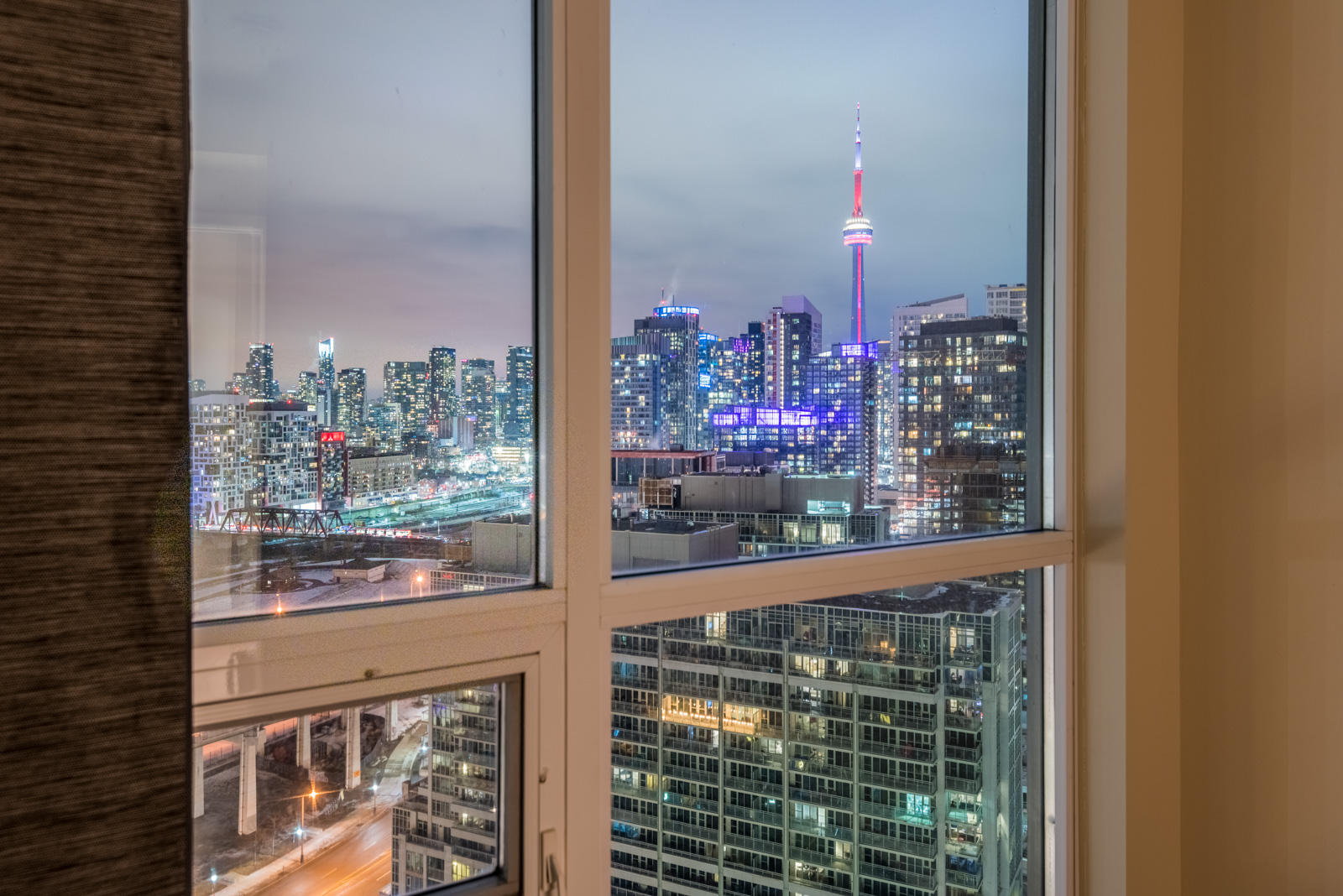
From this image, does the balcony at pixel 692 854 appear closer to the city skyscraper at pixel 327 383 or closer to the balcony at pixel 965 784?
the balcony at pixel 965 784

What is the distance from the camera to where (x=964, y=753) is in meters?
1.53

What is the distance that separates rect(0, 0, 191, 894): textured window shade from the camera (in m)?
0.45

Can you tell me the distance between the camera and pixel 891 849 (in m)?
1.44

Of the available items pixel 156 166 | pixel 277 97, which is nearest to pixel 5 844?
pixel 156 166

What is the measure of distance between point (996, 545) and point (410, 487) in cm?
115

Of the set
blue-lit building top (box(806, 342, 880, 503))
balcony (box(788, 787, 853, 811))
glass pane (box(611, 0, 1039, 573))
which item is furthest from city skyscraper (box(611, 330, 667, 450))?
balcony (box(788, 787, 853, 811))

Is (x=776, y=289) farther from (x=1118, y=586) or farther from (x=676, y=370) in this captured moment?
(x=1118, y=586)

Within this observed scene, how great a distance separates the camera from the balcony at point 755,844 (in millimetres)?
1311

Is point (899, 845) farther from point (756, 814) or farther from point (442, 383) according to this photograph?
point (442, 383)

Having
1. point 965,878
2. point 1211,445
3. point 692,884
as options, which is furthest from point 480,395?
point 1211,445

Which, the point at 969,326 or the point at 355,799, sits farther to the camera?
the point at 969,326

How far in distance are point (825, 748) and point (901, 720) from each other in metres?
0.18

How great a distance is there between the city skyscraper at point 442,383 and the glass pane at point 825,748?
1.43 ft

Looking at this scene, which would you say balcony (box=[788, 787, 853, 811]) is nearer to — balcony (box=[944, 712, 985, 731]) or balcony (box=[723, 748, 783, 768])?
balcony (box=[723, 748, 783, 768])
